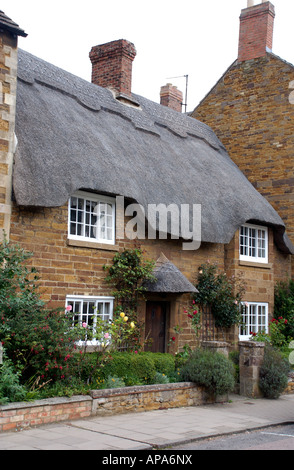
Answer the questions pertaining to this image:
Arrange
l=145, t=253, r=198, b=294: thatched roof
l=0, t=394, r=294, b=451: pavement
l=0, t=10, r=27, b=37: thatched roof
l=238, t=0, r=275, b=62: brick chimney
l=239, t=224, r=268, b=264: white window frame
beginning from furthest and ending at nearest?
l=238, t=0, r=275, b=62: brick chimney < l=239, t=224, r=268, b=264: white window frame < l=145, t=253, r=198, b=294: thatched roof < l=0, t=10, r=27, b=37: thatched roof < l=0, t=394, r=294, b=451: pavement

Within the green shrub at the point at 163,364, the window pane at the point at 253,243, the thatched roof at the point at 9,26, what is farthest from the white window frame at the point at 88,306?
the window pane at the point at 253,243

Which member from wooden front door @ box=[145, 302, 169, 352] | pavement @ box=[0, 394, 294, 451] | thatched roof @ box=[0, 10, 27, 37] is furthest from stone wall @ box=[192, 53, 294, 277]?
thatched roof @ box=[0, 10, 27, 37]

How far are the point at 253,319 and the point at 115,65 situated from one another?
352 inches

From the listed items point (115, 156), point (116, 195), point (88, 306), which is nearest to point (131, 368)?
point (88, 306)

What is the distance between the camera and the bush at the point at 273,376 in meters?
12.0

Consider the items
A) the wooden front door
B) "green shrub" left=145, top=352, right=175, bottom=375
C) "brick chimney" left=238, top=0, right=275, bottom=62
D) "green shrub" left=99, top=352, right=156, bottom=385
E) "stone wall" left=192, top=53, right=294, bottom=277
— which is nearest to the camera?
"green shrub" left=99, top=352, right=156, bottom=385

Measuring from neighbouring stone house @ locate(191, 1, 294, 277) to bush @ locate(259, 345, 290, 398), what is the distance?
24.0ft

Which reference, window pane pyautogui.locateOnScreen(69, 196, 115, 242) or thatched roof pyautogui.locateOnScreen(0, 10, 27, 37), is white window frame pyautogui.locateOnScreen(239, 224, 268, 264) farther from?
thatched roof pyautogui.locateOnScreen(0, 10, 27, 37)

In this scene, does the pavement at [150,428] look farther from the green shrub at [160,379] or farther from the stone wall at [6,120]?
the stone wall at [6,120]

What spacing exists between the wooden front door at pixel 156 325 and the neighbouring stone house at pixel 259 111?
6.78m

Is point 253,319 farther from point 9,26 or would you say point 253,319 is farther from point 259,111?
point 9,26

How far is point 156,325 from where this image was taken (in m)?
13.7

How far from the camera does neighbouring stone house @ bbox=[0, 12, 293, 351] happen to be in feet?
35.0
